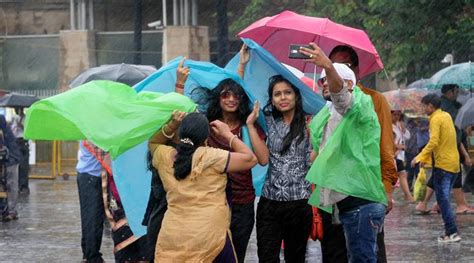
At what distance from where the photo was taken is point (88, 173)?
41.1 feet

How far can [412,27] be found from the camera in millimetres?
27781

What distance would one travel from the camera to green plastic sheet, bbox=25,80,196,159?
7902 mm

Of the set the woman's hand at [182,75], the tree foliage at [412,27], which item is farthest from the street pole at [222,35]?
the woman's hand at [182,75]

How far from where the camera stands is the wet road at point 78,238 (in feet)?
44.1

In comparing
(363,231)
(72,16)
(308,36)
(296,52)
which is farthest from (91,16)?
(296,52)

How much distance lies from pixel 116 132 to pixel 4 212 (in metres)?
11.0

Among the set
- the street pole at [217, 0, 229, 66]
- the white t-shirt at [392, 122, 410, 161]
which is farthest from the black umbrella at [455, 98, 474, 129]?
the street pole at [217, 0, 229, 66]

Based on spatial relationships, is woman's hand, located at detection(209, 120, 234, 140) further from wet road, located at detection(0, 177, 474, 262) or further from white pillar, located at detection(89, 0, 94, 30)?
white pillar, located at detection(89, 0, 94, 30)

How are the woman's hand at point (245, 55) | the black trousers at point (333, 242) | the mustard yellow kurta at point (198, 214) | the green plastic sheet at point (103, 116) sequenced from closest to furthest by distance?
the mustard yellow kurta at point (198, 214)
the green plastic sheet at point (103, 116)
the black trousers at point (333, 242)
the woman's hand at point (245, 55)

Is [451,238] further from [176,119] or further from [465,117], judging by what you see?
[176,119]

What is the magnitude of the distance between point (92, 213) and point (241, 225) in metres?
4.24

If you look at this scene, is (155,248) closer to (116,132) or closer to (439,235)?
(116,132)

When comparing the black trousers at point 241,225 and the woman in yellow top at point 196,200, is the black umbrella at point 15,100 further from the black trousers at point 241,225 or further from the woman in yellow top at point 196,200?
the woman in yellow top at point 196,200

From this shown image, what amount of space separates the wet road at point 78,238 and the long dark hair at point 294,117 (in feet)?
14.6
